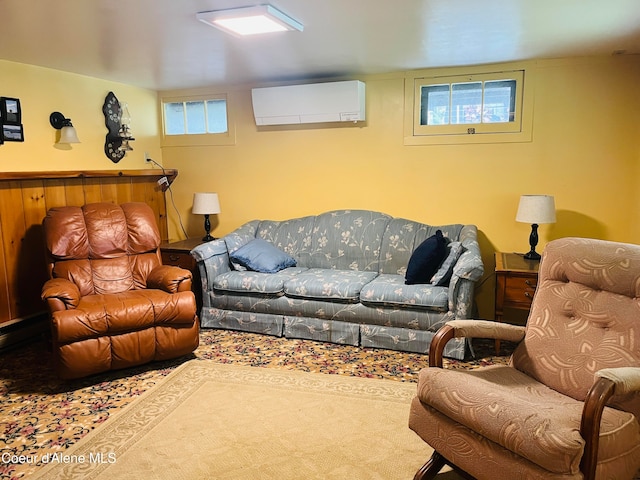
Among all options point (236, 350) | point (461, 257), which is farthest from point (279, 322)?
point (461, 257)

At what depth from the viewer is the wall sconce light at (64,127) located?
3889 millimetres

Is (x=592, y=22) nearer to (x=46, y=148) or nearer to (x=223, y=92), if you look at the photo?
(x=223, y=92)

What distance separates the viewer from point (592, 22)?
2754 millimetres

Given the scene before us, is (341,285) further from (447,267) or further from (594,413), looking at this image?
(594,413)

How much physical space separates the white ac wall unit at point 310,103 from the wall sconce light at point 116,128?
123 cm

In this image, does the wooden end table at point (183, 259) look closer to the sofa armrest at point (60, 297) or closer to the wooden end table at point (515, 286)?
the sofa armrest at point (60, 297)

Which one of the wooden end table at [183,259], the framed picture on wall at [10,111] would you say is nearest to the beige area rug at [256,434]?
the wooden end table at [183,259]

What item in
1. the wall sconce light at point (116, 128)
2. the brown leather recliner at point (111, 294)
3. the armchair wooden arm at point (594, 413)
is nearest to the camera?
the armchair wooden arm at point (594, 413)

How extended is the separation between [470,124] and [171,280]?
2699 mm

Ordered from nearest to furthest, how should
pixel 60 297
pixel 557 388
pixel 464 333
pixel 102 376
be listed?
1. pixel 557 388
2. pixel 464 333
3. pixel 60 297
4. pixel 102 376

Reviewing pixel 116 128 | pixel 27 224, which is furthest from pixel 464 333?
pixel 116 128

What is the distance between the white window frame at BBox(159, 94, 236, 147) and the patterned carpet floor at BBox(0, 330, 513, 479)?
1956mm

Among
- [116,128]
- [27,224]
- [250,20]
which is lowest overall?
[27,224]

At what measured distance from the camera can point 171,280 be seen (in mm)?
3438
